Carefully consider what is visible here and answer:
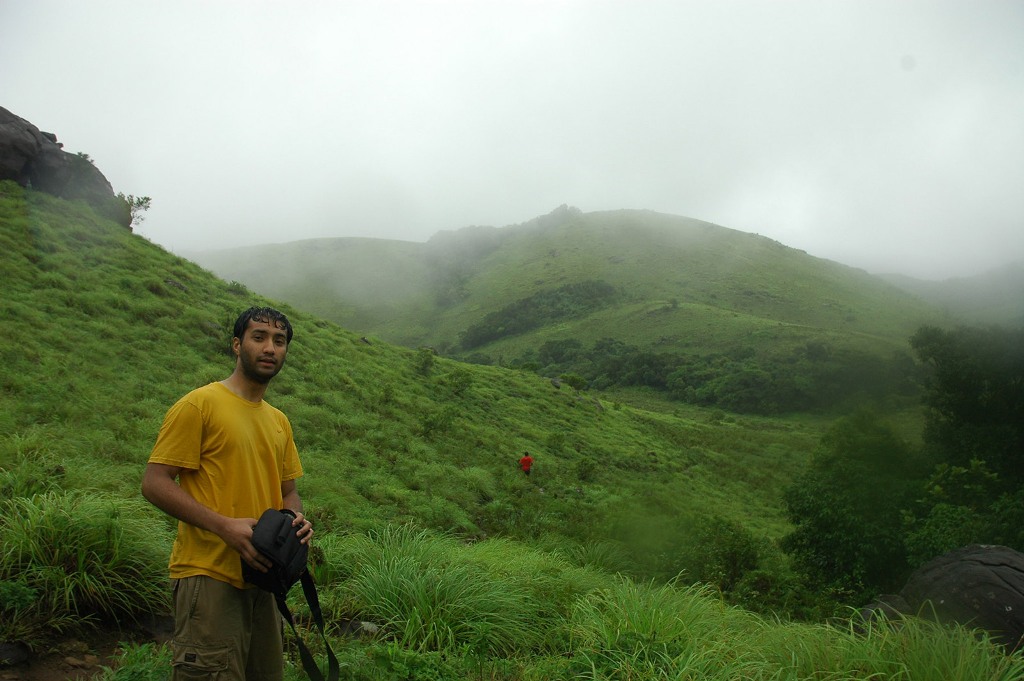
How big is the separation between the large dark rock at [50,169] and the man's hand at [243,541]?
3151 cm

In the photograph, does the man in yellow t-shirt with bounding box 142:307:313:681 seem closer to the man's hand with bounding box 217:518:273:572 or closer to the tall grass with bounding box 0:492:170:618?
the man's hand with bounding box 217:518:273:572

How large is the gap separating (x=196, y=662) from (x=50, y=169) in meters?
32.9

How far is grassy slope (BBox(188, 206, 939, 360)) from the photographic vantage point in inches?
3514

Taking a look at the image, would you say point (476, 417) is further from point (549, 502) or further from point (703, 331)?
point (703, 331)

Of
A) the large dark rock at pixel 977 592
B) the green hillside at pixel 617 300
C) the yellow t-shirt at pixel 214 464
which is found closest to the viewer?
the yellow t-shirt at pixel 214 464

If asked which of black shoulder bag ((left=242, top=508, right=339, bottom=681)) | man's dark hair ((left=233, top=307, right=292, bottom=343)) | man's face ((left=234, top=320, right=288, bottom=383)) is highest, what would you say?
man's dark hair ((left=233, top=307, right=292, bottom=343))

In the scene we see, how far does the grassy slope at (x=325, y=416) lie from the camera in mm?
11227

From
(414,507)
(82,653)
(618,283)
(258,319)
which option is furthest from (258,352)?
(618,283)

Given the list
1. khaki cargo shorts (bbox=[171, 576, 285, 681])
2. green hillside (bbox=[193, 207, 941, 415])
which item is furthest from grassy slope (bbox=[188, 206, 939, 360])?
khaki cargo shorts (bbox=[171, 576, 285, 681])

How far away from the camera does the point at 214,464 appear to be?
8.54 feet

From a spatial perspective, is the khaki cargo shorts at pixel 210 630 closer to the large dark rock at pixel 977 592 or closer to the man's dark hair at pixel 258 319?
the man's dark hair at pixel 258 319

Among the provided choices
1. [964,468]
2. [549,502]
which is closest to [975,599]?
[964,468]

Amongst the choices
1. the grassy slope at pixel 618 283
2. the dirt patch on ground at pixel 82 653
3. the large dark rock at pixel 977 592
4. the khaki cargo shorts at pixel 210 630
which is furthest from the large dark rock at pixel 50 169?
the grassy slope at pixel 618 283

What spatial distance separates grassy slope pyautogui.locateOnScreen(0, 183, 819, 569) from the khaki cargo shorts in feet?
17.6
